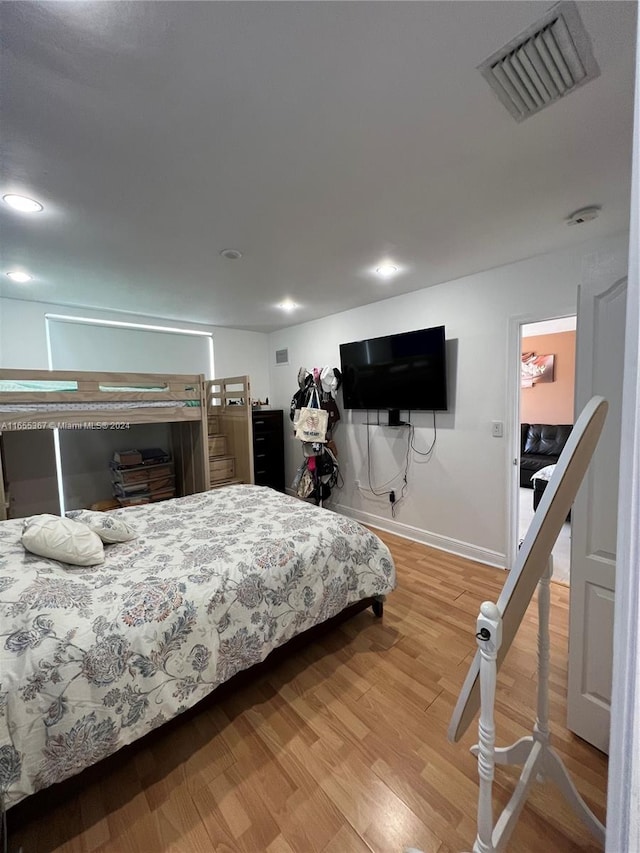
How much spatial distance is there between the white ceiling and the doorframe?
571 millimetres

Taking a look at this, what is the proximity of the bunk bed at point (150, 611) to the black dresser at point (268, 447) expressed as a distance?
81.1 inches

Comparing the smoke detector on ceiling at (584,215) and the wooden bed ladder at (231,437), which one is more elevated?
the smoke detector on ceiling at (584,215)

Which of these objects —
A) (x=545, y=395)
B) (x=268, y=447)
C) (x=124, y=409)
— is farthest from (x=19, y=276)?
(x=545, y=395)

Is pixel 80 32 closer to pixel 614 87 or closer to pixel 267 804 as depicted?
pixel 614 87

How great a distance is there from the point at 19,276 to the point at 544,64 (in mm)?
3313

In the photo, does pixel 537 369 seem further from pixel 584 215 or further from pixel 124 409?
pixel 124 409

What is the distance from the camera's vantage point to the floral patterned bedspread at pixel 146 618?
104 cm

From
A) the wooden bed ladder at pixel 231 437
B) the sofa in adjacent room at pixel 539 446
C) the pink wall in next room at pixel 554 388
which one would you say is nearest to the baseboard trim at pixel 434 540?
the wooden bed ladder at pixel 231 437

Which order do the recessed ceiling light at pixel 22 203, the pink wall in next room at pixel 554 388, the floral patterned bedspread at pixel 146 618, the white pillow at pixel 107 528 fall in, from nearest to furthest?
1. the floral patterned bedspread at pixel 146 618
2. the recessed ceiling light at pixel 22 203
3. the white pillow at pixel 107 528
4. the pink wall in next room at pixel 554 388

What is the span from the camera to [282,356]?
4.79 metres

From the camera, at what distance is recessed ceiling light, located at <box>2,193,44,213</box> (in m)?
1.60

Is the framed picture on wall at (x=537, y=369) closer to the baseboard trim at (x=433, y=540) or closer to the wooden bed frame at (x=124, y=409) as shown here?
the baseboard trim at (x=433, y=540)

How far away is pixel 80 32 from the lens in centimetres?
91

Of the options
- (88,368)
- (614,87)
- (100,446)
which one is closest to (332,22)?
(614,87)
